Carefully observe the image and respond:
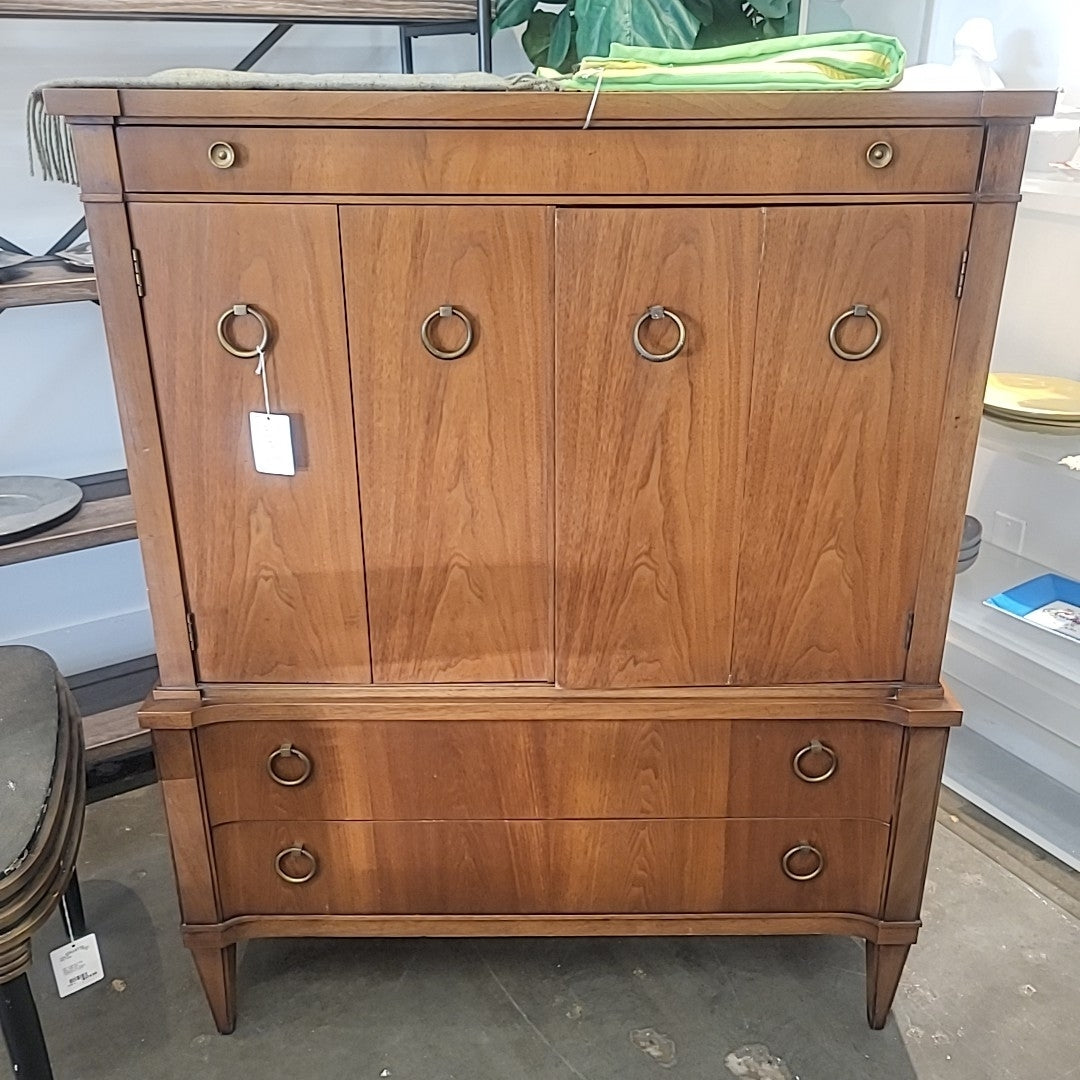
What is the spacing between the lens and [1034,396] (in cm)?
168

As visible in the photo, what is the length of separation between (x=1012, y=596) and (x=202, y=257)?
4.77ft

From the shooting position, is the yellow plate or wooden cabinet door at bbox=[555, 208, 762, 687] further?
the yellow plate

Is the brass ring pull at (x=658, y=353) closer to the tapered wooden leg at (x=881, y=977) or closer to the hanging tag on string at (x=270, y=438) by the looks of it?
the hanging tag on string at (x=270, y=438)

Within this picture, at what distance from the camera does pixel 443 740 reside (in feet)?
4.19

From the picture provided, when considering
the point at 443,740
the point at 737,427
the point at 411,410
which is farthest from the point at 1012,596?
the point at 411,410

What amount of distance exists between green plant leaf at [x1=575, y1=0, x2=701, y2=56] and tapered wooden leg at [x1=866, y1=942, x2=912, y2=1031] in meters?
1.20

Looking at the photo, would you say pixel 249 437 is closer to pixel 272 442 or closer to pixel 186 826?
pixel 272 442

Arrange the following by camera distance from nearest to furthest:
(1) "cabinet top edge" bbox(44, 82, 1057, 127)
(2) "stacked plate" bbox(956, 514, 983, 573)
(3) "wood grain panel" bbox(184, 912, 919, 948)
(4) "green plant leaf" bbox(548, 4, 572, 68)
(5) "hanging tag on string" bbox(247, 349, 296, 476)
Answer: (1) "cabinet top edge" bbox(44, 82, 1057, 127)
(5) "hanging tag on string" bbox(247, 349, 296, 476)
(3) "wood grain panel" bbox(184, 912, 919, 948)
(4) "green plant leaf" bbox(548, 4, 572, 68)
(2) "stacked plate" bbox(956, 514, 983, 573)

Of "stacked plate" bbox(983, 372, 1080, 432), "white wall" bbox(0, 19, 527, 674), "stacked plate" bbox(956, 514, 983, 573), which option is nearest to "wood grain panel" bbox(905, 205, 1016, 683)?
"stacked plate" bbox(983, 372, 1080, 432)

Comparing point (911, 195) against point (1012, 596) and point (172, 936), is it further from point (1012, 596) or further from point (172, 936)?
point (172, 936)

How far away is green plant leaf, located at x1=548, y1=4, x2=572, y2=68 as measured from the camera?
1471mm

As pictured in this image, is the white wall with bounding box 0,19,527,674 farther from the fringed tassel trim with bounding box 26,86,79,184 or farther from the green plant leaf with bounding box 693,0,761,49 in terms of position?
the fringed tassel trim with bounding box 26,86,79,184

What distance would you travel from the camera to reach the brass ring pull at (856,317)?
1075 mm

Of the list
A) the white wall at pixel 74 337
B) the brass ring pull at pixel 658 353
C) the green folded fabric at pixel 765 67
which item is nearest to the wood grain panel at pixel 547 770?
the brass ring pull at pixel 658 353
